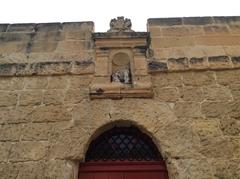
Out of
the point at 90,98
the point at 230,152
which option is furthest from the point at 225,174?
the point at 90,98

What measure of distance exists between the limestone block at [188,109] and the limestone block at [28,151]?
1.52 meters

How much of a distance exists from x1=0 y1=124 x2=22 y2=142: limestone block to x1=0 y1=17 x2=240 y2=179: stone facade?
12mm

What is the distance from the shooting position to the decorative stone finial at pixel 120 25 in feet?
14.9

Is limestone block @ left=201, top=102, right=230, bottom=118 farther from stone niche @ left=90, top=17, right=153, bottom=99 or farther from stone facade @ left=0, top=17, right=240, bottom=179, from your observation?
stone niche @ left=90, top=17, right=153, bottom=99

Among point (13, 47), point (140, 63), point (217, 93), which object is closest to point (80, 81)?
point (140, 63)

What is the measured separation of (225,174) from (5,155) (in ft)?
7.46

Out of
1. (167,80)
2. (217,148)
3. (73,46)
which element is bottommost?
(217,148)

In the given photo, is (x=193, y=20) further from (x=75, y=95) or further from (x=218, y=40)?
(x=75, y=95)

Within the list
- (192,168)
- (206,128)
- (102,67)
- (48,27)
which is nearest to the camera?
(192,168)

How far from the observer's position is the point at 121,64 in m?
4.34

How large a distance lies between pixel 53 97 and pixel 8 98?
21.7 inches

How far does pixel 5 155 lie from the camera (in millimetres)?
3477

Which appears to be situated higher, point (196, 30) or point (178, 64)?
point (196, 30)

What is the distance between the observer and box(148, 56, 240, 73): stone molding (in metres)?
4.16
